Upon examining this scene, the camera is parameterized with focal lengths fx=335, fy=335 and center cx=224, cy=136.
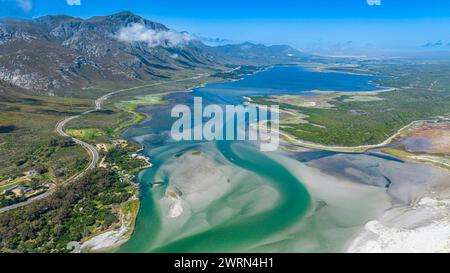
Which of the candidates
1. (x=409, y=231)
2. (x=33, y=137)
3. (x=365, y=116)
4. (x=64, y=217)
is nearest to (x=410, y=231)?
(x=409, y=231)

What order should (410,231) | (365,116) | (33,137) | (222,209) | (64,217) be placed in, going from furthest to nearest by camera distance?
1. (365,116)
2. (33,137)
3. (222,209)
4. (64,217)
5. (410,231)

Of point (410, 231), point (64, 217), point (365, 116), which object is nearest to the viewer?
point (410, 231)

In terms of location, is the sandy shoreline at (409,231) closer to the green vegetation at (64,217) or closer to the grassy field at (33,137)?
the green vegetation at (64,217)

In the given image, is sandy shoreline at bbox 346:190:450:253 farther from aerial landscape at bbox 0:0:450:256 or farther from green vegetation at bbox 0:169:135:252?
green vegetation at bbox 0:169:135:252

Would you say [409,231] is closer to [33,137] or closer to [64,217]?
[64,217]

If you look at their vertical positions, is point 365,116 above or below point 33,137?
above

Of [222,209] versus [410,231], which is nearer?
[410,231]

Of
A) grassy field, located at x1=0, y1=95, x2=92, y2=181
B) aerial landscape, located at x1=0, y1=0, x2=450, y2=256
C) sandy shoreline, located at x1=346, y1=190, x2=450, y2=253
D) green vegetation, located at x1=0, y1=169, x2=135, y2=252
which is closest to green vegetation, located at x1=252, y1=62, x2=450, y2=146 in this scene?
aerial landscape, located at x1=0, y1=0, x2=450, y2=256

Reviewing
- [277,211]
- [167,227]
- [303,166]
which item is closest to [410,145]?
[303,166]

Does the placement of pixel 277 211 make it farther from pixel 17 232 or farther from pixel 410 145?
pixel 410 145
